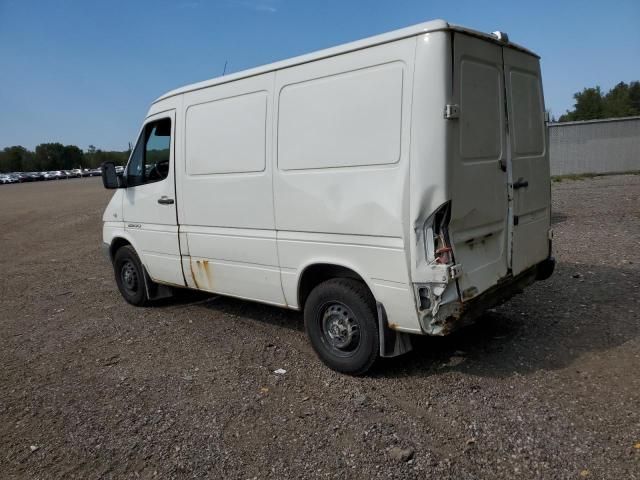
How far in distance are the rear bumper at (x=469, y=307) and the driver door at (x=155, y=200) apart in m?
3.14

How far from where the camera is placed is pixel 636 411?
11.1 ft

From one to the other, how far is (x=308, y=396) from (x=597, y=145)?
87.3 ft

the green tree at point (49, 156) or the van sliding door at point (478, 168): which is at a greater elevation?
the green tree at point (49, 156)

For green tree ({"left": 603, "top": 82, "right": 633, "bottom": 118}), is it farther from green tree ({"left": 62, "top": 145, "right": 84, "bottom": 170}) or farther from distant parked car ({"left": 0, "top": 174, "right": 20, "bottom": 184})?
green tree ({"left": 62, "top": 145, "right": 84, "bottom": 170})

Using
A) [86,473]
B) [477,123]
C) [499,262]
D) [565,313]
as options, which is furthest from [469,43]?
[86,473]

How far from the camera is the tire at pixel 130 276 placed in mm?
6512

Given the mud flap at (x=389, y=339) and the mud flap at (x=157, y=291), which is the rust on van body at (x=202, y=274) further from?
the mud flap at (x=389, y=339)

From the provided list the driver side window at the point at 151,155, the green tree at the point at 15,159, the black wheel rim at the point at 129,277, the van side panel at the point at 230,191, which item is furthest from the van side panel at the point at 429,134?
the green tree at the point at 15,159

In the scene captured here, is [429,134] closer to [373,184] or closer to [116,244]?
[373,184]

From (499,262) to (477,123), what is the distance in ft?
3.76

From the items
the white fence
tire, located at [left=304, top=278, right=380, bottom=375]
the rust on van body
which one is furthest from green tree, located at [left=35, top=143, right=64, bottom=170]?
tire, located at [left=304, top=278, right=380, bottom=375]

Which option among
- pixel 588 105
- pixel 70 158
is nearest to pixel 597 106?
pixel 588 105

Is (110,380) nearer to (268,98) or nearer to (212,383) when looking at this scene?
(212,383)

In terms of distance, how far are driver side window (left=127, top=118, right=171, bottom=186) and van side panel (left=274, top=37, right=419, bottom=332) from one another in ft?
6.01
